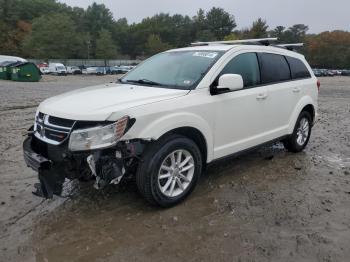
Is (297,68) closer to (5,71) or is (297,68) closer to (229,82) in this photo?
(229,82)

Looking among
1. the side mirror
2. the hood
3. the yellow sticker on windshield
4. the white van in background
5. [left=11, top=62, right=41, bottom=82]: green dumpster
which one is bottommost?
the white van in background

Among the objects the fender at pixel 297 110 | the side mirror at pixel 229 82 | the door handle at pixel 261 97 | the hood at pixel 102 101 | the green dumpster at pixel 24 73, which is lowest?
the green dumpster at pixel 24 73

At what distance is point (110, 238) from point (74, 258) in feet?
1.39

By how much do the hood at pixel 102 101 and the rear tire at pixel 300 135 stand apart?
9.06ft

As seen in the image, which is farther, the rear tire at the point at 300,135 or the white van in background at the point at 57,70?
the white van in background at the point at 57,70

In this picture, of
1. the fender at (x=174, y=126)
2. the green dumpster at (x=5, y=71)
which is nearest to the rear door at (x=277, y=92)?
the fender at (x=174, y=126)

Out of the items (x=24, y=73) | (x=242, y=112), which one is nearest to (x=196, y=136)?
(x=242, y=112)

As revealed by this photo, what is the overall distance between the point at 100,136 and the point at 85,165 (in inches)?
14.6

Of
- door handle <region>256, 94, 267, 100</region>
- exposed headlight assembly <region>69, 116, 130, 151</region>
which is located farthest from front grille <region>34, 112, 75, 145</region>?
door handle <region>256, 94, 267, 100</region>

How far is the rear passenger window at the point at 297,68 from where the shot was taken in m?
6.38

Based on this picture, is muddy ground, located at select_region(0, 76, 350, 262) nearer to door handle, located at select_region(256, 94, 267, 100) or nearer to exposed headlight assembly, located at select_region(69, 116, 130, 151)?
exposed headlight assembly, located at select_region(69, 116, 130, 151)

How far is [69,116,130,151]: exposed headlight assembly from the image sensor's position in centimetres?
382

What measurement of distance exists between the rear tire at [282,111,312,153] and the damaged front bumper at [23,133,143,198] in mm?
3401

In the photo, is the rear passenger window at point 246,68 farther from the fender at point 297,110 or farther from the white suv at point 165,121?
the fender at point 297,110
